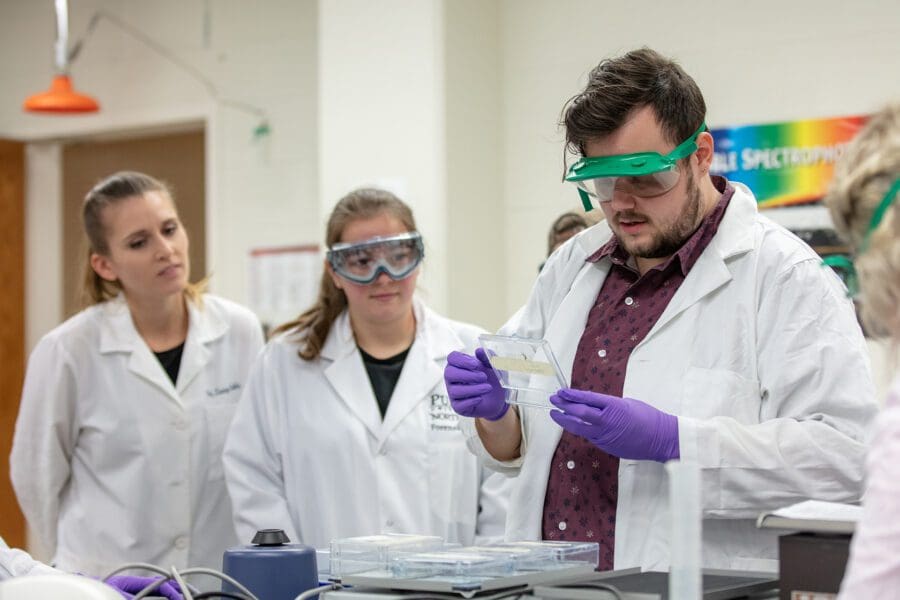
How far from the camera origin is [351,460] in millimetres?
2635

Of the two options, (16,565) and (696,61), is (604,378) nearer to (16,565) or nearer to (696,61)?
(16,565)

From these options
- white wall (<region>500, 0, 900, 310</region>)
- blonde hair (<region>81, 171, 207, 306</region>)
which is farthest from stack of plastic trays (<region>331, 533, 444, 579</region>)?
white wall (<region>500, 0, 900, 310</region>)

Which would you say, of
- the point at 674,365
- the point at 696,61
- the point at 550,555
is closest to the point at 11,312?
the point at 696,61

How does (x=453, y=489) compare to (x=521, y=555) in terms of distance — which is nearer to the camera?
(x=521, y=555)

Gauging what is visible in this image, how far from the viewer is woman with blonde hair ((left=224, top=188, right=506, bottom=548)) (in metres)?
2.60

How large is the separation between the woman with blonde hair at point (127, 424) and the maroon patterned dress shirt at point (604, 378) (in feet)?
4.42

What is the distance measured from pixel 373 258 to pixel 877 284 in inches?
65.5

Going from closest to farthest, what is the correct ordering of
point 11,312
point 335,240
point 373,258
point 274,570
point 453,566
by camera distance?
point 453,566 → point 274,570 → point 373,258 → point 335,240 → point 11,312

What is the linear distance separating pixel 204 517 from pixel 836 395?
1.82 meters

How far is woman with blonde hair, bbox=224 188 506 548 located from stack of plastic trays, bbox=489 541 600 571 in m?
1.14

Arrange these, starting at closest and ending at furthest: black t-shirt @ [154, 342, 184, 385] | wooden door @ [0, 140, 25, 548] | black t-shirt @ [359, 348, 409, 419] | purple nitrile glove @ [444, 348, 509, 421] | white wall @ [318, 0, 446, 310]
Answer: purple nitrile glove @ [444, 348, 509, 421]
black t-shirt @ [359, 348, 409, 419]
black t-shirt @ [154, 342, 184, 385]
white wall @ [318, 0, 446, 310]
wooden door @ [0, 140, 25, 548]

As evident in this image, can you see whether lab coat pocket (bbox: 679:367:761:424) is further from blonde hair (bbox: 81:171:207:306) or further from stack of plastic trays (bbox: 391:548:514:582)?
blonde hair (bbox: 81:171:207:306)

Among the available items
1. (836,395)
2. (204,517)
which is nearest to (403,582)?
(836,395)

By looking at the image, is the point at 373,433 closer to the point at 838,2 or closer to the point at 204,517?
the point at 204,517
